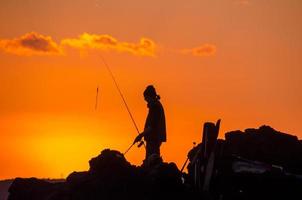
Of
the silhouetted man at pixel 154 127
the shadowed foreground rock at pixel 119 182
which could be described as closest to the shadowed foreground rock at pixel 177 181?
the shadowed foreground rock at pixel 119 182

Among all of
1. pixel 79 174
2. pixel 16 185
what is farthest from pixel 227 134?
pixel 16 185

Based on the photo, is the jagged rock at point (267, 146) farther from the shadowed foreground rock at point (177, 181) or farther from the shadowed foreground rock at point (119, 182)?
the shadowed foreground rock at point (119, 182)

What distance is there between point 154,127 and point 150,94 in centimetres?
107

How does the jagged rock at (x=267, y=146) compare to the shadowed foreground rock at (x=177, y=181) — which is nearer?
the shadowed foreground rock at (x=177, y=181)

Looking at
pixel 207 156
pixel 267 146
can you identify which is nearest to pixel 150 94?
pixel 207 156

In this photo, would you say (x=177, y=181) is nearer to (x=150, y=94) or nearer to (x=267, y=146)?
(x=150, y=94)

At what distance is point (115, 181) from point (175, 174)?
5.18 feet

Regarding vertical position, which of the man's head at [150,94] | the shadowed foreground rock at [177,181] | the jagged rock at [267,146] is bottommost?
the shadowed foreground rock at [177,181]

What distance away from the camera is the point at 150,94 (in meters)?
16.8

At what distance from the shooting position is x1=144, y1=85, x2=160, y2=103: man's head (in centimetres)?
1669

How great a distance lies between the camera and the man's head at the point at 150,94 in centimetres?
1669

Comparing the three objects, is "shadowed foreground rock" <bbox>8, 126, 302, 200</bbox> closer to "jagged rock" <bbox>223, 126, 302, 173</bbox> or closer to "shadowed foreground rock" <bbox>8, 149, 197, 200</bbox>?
"shadowed foreground rock" <bbox>8, 149, 197, 200</bbox>

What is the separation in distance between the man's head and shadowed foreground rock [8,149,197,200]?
2071mm

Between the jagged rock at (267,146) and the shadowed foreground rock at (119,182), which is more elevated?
the jagged rock at (267,146)
